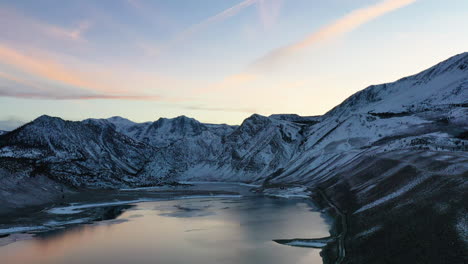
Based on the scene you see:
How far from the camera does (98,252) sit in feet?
157

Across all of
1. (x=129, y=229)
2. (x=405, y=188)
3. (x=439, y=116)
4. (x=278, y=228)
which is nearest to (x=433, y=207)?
(x=405, y=188)

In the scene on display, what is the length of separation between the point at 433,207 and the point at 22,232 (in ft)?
205

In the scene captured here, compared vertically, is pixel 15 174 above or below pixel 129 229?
above

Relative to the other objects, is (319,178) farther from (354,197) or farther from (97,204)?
(97,204)

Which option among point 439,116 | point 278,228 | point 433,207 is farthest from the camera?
point 439,116

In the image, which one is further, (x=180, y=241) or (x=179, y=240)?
(x=179, y=240)

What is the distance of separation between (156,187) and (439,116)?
421ft

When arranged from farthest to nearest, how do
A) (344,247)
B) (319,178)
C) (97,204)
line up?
1. (319,178)
2. (97,204)
3. (344,247)

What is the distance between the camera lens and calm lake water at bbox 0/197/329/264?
43.9m

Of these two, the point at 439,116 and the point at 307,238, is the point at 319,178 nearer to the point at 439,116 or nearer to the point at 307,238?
the point at 439,116

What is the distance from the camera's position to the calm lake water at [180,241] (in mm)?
43906

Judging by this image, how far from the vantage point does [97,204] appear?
107m

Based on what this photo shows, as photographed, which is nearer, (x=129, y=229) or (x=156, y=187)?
(x=129, y=229)

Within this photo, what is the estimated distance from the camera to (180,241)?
53.6 meters
